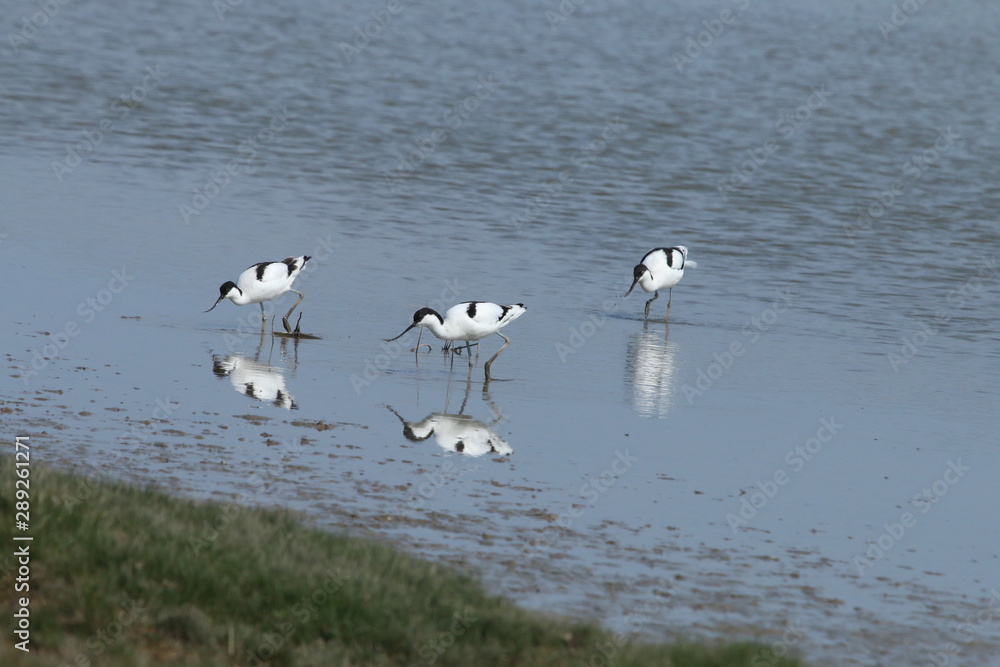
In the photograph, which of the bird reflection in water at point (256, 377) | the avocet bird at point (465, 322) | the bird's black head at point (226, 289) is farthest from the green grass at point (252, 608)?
the bird's black head at point (226, 289)

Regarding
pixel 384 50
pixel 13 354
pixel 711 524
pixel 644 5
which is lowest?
pixel 711 524

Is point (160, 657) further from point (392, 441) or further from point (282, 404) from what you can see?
point (282, 404)

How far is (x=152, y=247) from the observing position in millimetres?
17719

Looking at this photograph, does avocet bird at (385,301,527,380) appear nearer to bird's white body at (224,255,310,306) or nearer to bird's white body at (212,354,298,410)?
bird's white body at (212,354,298,410)

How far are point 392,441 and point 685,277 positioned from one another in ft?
33.5

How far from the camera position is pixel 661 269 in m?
Answer: 17.7

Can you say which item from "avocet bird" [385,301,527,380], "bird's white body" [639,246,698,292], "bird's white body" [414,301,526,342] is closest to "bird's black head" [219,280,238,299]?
"avocet bird" [385,301,527,380]

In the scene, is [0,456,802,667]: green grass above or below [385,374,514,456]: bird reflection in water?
below

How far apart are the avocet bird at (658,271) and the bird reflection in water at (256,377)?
5871 mm

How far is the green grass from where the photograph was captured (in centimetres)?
609

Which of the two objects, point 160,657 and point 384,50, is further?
point 384,50

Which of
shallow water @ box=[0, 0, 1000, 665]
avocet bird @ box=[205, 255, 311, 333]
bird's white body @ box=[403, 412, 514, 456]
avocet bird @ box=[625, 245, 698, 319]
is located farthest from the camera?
avocet bird @ box=[625, 245, 698, 319]

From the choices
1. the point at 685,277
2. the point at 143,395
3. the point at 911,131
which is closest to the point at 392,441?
the point at 143,395

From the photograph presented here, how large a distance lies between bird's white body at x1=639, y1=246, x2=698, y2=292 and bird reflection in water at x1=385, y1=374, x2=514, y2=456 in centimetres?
615
